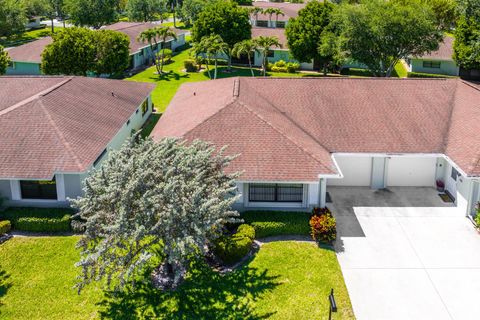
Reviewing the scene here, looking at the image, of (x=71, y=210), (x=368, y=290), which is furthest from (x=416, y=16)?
(x=71, y=210)

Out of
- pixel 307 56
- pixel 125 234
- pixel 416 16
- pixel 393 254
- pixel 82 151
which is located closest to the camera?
pixel 125 234

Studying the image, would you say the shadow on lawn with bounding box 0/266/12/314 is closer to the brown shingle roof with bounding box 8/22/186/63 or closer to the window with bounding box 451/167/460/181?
the window with bounding box 451/167/460/181

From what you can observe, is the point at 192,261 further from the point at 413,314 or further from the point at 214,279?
the point at 413,314

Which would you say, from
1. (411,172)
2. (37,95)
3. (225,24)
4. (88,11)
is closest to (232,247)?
(411,172)

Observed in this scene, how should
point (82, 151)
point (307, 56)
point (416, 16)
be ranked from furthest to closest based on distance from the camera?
1. point (307, 56)
2. point (416, 16)
3. point (82, 151)

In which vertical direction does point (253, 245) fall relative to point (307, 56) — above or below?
below

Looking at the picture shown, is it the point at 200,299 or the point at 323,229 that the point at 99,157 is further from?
the point at 323,229

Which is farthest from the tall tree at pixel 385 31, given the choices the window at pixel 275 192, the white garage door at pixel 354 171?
the window at pixel 275 192
